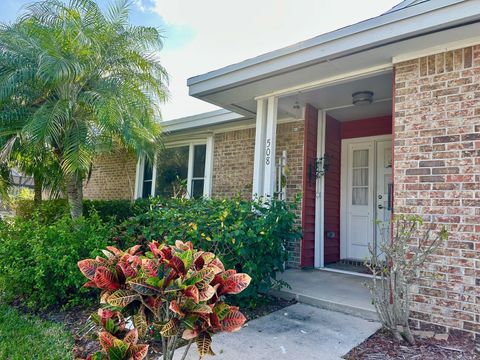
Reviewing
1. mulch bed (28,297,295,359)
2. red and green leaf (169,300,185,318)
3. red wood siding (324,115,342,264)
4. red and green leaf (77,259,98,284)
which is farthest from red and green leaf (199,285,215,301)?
red wood siding (324,115,342,264)

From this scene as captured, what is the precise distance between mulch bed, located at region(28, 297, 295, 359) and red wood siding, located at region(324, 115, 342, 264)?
2.02 metres

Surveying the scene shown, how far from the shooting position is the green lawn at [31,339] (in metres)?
2.62

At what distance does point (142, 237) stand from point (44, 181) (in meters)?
4.10

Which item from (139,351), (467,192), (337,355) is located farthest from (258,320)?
(467,192)

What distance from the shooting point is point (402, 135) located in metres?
3.33

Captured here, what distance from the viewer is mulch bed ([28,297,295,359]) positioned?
277 cm

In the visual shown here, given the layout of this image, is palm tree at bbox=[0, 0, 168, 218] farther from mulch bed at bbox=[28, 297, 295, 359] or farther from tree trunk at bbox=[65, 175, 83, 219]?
mulch bed at bbox=[28, 297, 295, 359]

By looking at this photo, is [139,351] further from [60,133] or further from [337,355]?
[60,133]

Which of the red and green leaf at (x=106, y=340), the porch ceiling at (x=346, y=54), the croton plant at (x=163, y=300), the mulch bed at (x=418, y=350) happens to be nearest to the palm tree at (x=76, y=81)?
the porch ceiling at (x=346, y=54)

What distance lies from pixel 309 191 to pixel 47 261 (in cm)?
360

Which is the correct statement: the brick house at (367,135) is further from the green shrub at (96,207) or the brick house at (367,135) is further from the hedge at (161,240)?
the green shrub at (96,207)

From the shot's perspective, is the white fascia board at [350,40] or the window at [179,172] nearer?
the white fascia board at [350,40]

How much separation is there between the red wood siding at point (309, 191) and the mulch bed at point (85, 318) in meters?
1.39

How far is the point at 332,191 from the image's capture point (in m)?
5.75
